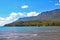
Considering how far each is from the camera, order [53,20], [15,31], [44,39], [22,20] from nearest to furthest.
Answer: [44,39] → [22,20] → [53,20] → [15,31]

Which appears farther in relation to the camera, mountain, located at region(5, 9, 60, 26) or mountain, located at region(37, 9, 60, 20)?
mountain, located at region(37, 9, 60, 20)

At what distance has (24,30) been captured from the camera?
12562 mm

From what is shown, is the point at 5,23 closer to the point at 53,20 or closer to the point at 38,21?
the point at 38,21

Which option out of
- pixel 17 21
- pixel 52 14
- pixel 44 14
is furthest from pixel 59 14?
pixel 17 21

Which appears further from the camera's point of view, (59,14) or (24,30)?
(24,30)

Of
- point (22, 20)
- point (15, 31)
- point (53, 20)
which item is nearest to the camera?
point (22, 20)

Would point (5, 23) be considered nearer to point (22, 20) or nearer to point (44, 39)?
point (22, 20)

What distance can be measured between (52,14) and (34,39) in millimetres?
2638

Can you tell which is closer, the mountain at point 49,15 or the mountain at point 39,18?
the mountain at point 39,18

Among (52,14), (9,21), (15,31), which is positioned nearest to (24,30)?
(15,31)

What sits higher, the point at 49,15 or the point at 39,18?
the point at 49,15

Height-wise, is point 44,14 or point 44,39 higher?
point 44,14

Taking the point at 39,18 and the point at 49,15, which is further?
the point at 49,15

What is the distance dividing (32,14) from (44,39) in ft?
5.21
